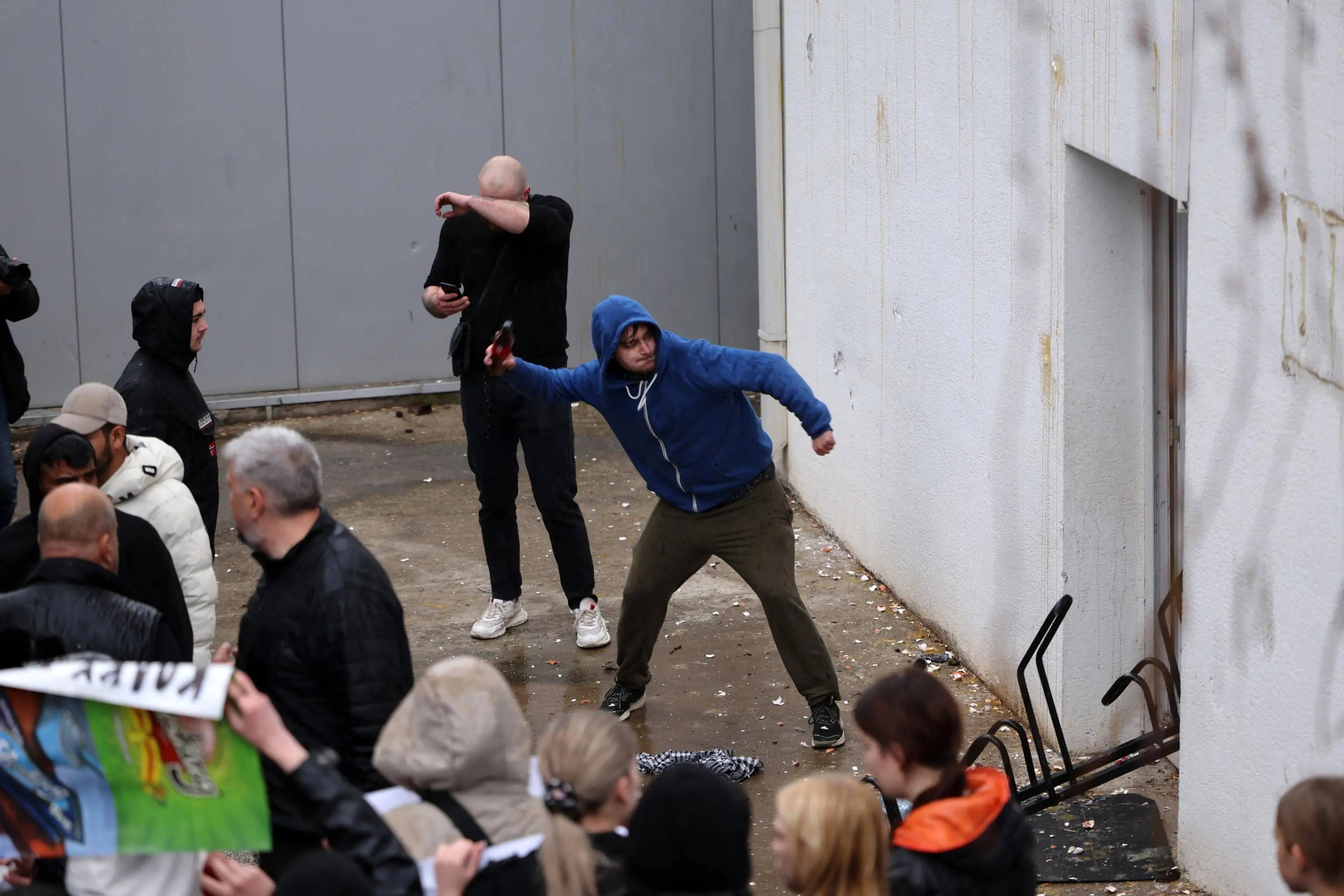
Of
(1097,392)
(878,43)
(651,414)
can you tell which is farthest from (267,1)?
(1097,392)

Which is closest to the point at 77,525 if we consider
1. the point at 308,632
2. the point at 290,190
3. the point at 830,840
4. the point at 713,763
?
the point at 308,632

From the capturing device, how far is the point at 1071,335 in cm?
508

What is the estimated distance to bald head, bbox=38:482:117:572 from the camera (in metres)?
3.47

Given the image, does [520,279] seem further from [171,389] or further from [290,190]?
[290,190]

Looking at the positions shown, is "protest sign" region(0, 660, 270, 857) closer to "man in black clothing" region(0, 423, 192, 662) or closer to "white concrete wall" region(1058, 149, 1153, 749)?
"man in black clothing" region(0, 423, 192, 662)

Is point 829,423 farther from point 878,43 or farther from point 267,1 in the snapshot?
point 267,1

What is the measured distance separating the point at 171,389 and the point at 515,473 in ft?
5.80

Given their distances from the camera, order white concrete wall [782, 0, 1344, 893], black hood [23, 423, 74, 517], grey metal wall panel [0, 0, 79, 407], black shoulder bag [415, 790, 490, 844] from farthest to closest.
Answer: grey metal wall panel [0, 0, 79, 407] < black hood [23, 423, 74, 517] < white concrete wall [782, 0, 1344, 893] < black shoulder bag [415, 790, 490, 844]

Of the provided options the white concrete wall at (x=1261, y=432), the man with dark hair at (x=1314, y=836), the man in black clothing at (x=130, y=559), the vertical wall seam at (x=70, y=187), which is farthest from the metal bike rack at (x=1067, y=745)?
the vertical wall seam at (x=70, y=187)

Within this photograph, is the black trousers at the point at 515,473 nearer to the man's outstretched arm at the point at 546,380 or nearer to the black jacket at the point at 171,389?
the man's outstretched arm at the point at 546,380

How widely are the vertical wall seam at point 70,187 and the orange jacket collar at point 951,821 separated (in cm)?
862

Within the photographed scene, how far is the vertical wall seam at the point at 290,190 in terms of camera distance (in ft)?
33.2

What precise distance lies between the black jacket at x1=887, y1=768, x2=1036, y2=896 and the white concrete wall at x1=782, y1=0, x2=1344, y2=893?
1.23 metres

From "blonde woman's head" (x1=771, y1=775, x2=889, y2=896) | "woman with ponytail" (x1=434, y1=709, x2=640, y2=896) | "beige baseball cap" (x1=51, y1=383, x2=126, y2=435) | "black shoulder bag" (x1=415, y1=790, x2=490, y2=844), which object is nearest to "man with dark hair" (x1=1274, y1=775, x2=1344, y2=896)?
"blonde woman's head" (x1=771, y1=775, x2=889, y2=896)
